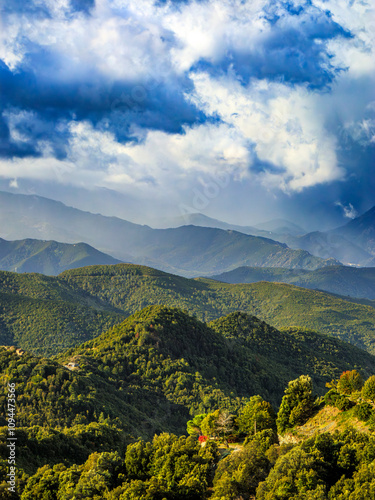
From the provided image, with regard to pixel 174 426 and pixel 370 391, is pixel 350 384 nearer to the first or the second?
pixel 370 391

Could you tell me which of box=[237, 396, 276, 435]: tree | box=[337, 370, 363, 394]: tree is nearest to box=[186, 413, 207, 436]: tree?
box=[237, 396, 276, 435]: tree

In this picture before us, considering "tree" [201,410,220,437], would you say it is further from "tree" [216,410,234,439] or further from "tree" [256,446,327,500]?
"tree" [256,446,327,500]

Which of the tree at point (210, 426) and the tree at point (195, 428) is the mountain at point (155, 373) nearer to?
the tree at point (195, 428)

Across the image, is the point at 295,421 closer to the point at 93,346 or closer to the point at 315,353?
the point at 93,346

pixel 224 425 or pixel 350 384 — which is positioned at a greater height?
pixel 350 384

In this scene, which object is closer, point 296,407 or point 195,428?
point 296,407

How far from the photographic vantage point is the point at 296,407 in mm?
60406

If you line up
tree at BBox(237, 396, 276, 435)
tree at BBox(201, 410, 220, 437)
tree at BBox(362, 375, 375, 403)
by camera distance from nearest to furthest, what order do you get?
tree at BBox(362, 375, 375, 403) → tree at BBox(237, 396, 276, 435) → tree at BBox(201, 410, 220, 437)

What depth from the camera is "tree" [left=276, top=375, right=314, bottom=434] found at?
59.8 metres

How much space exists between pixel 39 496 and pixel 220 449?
25.5 meters

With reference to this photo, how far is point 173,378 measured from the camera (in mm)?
119688

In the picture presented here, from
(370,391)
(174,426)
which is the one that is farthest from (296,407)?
(174,426)

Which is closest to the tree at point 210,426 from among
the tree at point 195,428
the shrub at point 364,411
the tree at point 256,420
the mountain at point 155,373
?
the tree at point 256,420

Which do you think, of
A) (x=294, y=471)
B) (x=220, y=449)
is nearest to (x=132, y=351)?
(x=220, y=449)
